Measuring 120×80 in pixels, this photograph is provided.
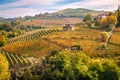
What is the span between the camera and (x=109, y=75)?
236 feet

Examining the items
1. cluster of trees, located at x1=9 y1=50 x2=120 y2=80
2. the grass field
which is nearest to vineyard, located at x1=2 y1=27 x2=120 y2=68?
the grass field

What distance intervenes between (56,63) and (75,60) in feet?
29.1

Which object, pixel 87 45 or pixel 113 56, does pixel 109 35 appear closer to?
pixel 87 45

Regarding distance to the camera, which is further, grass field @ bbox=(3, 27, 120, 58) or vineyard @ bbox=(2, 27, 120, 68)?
grass field @ bbox=(3, 27, 120, 58)

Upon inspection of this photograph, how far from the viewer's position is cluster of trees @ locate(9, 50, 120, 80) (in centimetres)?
7238

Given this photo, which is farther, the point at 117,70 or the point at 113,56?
the point at 113,56

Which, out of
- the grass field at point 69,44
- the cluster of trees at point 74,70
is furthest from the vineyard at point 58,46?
the cluster of trees at point 74,70

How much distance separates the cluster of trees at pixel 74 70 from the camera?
72.4 m

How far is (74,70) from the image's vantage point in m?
76.0

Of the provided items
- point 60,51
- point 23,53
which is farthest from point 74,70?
point 23,53

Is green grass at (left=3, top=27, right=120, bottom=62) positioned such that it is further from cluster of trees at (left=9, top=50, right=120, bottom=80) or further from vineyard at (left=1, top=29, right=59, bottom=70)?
cluster of trees at (left=9, top=50, right=120, bottom=80)

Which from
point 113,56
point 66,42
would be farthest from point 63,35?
point 113,56

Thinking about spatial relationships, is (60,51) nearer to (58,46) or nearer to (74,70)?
(58,46)

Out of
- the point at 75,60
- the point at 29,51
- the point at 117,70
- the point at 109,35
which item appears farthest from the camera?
the point at 109,35
